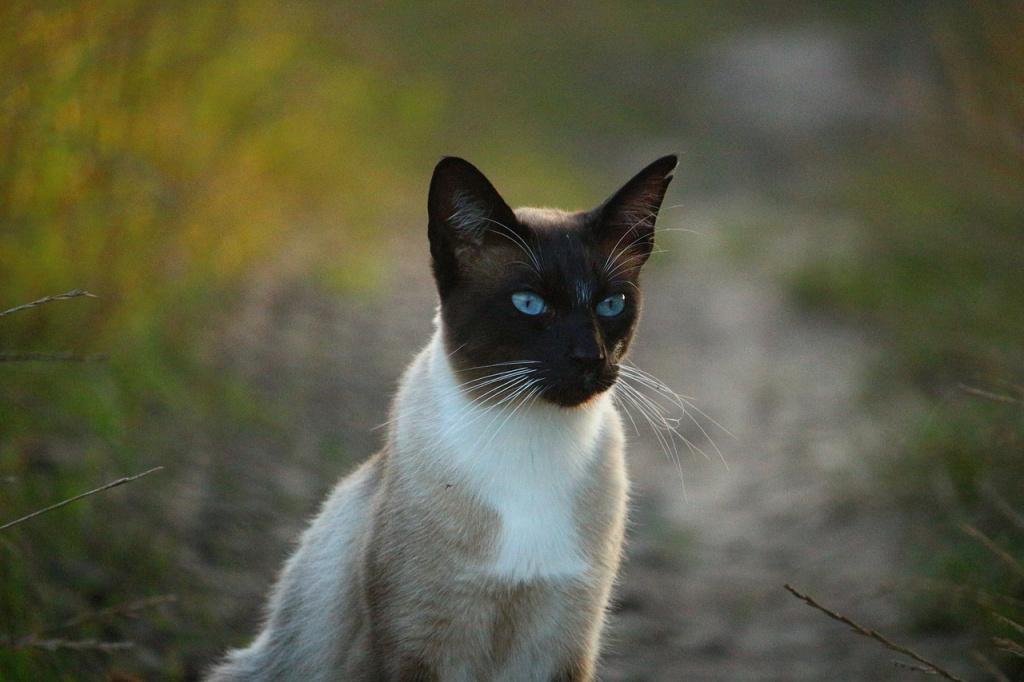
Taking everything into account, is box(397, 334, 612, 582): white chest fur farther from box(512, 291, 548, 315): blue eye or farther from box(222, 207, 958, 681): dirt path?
box(222, 207, 958, 681): dirt path

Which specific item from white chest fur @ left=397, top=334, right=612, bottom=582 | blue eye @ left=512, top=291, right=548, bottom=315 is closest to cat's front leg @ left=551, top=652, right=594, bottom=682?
white chest fur @ left=397, top=334, right=612, bottom=582

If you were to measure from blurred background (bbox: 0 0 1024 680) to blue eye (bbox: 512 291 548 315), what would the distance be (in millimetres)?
613

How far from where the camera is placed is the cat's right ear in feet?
8.21

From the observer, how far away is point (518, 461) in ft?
8.22

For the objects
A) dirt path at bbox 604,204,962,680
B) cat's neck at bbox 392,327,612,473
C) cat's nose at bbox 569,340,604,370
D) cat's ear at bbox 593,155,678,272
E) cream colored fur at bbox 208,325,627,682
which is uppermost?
cat's ear at bbox 593,155,678,272

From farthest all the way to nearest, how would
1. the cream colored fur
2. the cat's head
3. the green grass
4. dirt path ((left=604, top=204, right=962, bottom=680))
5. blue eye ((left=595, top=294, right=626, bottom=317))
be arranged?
1. dirt path ((left=604, top=204, right=962, bottom=680))
2. the green grass
3. blue eye ((left=595, top=294, right=626, bottom=317))
4. the cat's head
5. the cream colored fur

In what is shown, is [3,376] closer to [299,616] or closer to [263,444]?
[263,444]

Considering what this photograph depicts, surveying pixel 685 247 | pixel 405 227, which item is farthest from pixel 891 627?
pixel 685 247

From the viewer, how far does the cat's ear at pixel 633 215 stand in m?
2.66

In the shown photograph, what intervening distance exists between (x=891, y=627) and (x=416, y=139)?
6561mm

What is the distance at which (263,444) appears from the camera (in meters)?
4.29

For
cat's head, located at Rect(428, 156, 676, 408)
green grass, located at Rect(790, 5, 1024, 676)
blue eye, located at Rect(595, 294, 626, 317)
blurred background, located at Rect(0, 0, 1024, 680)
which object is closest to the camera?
cat's head, located at Rect(428, 156, 676, 408)

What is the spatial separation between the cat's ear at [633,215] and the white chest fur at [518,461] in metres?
0.39

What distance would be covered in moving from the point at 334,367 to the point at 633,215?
292 centimetres
